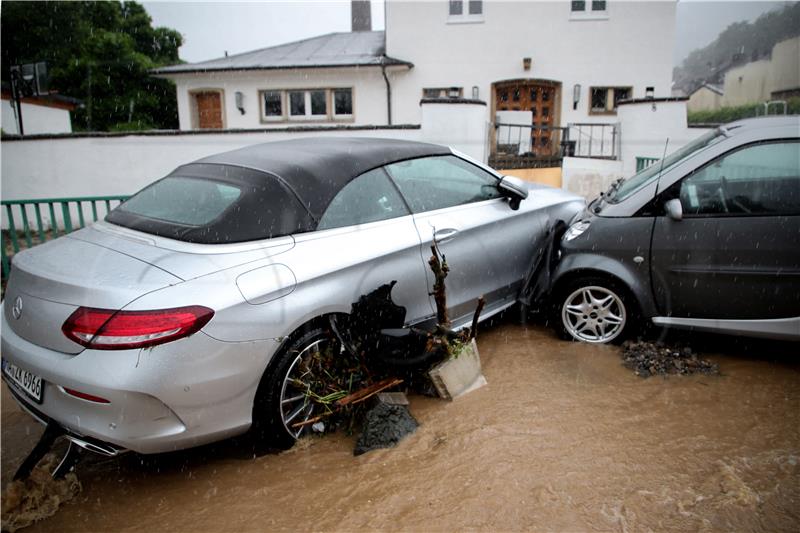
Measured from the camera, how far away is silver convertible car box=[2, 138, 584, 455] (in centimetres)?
250

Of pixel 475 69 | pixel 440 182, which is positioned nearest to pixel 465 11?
pixel 475 69

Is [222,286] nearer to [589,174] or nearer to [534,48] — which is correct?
[589,174]

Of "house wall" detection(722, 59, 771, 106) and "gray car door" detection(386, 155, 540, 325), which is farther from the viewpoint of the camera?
"house wall" detection(722, 59, 771, 106)

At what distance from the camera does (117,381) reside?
2428 mm

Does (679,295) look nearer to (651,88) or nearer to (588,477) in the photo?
(588,477)

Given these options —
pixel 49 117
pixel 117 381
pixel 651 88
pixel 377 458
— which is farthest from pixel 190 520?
pixel 49 117

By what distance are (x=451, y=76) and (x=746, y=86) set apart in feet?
88.6

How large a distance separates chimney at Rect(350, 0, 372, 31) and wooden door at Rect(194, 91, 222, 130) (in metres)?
8.39

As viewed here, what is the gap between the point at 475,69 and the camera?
17109 millimetres

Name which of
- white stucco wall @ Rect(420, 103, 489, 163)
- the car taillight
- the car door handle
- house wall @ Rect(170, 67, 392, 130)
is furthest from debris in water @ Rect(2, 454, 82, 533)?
house wall @ Rect(170, 67, 392, 130)

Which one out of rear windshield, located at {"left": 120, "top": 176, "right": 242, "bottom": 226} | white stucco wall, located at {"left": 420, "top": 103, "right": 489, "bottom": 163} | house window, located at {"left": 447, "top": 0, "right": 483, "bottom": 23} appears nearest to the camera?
rear windshield, located at {"left": 120, "top": 176, "right": 242, "bottom": 226}

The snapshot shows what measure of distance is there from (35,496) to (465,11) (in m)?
17.3

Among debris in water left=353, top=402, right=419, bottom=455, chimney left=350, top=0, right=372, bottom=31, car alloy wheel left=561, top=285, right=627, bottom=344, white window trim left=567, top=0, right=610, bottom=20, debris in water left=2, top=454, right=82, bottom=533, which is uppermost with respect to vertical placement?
chimney left=350, top=0, right=372, bottom=31

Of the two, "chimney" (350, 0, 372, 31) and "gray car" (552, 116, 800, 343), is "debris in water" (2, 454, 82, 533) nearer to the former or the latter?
"gray car" (552, 116, 800, 343)
